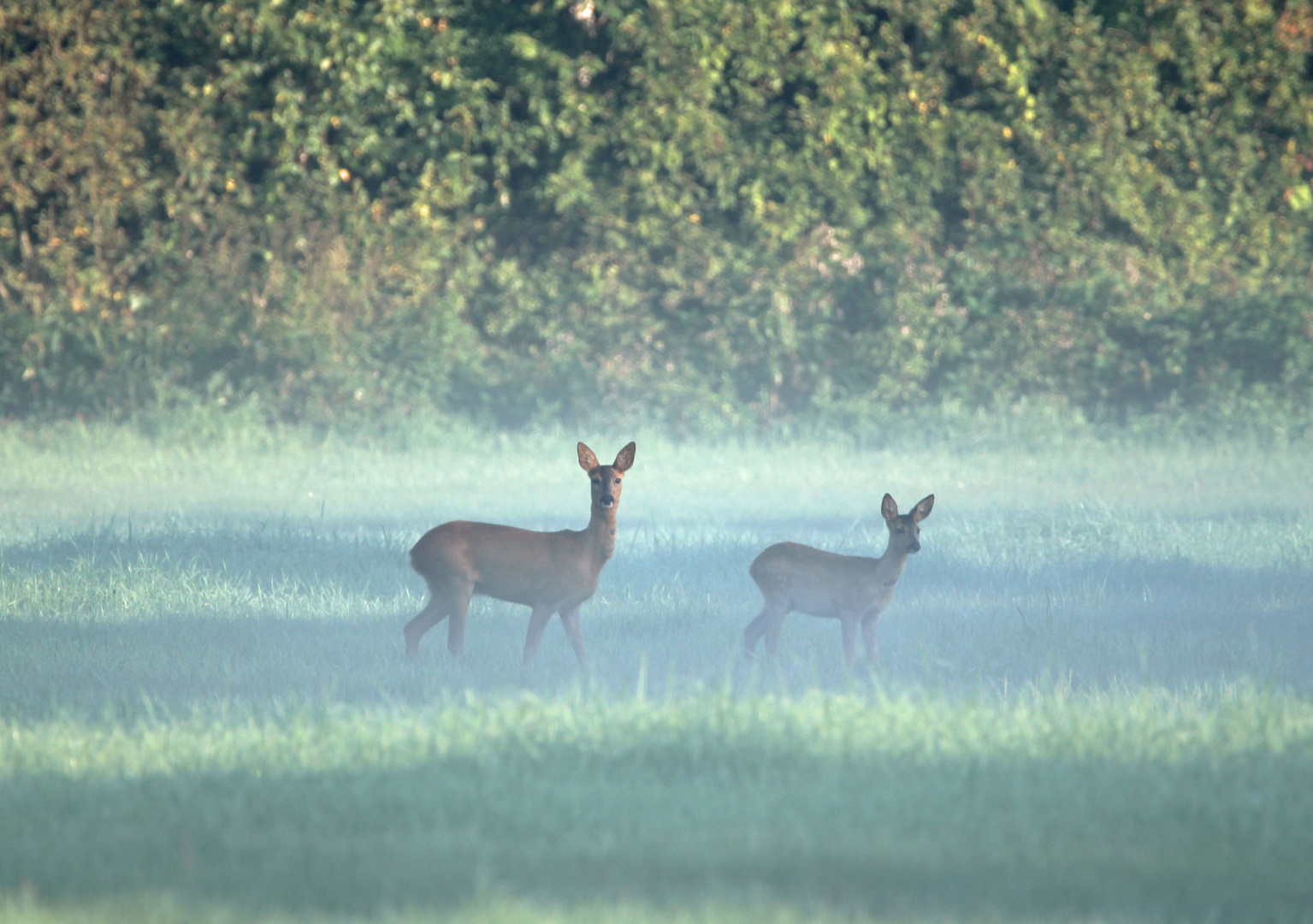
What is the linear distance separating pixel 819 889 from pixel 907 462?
37.4ft

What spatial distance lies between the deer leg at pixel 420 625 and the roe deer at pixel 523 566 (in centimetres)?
7

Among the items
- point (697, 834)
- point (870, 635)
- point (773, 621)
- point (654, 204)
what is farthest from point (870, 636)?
point (654, 204)

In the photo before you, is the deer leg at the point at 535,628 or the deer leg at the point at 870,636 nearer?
the deer leg at the point at 535,628

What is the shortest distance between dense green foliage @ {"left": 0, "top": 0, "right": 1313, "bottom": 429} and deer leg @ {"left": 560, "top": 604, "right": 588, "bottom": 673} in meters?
9.72

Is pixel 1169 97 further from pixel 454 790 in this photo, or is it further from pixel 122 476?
pixel 454 790

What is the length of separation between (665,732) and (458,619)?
183 centimetres

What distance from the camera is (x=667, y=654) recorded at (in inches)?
266

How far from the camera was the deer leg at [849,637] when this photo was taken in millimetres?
6395

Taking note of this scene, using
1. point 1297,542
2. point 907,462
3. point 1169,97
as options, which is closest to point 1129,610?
point 1297,542

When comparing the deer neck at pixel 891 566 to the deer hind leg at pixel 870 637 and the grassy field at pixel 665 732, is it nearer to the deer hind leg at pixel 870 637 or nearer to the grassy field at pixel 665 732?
the deer hind leg at pixel 870 637

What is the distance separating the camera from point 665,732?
484 cm

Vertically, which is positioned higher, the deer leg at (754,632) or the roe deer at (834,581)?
the roe deer at (834,581)

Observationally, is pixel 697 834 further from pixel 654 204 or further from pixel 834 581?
pixel 654 204

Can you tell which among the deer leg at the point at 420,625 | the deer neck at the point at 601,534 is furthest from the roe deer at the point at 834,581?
the deer leg at the point at 420,625
